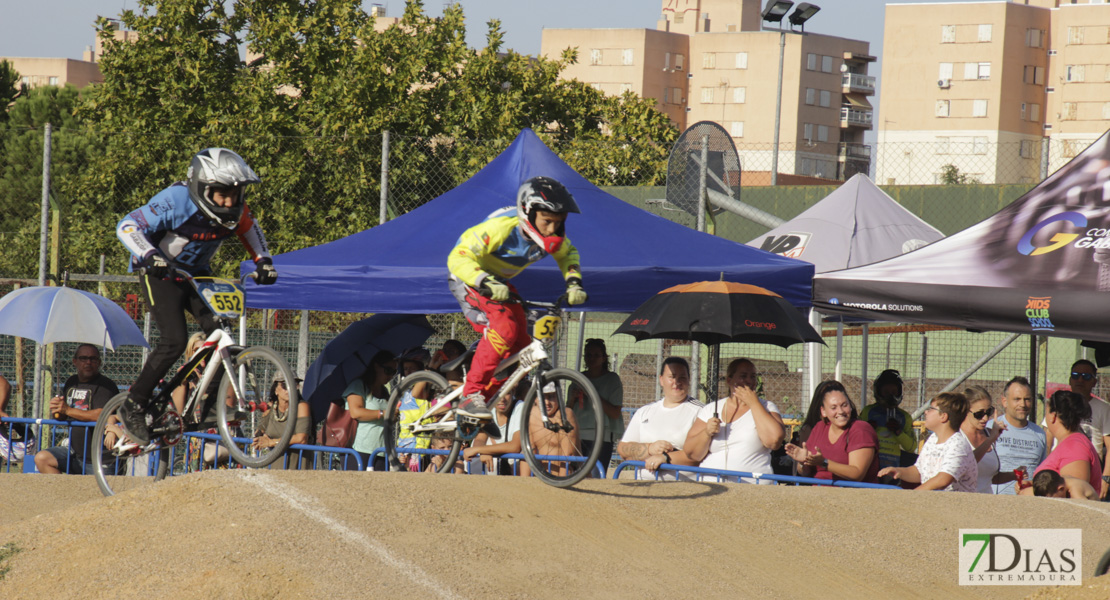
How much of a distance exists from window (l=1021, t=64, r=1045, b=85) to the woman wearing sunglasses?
320 ft

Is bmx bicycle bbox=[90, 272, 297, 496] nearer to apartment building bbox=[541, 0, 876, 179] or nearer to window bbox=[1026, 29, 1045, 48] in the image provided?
apartment building bbox=[541, 0, 876, 179]

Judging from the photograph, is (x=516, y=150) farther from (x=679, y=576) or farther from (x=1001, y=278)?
(x=679, y=576)

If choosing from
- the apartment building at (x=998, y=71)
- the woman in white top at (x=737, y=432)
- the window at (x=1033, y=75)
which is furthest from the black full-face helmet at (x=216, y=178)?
the window at (x=1033, y=75)

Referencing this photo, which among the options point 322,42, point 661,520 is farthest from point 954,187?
point 661,520

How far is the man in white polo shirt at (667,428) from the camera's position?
8.84 m

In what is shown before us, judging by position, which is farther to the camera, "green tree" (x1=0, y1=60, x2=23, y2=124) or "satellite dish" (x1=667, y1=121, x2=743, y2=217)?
"green tree" (x1=0, y1=60, x2=23, y2=124)

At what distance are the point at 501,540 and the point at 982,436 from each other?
511 centimetres

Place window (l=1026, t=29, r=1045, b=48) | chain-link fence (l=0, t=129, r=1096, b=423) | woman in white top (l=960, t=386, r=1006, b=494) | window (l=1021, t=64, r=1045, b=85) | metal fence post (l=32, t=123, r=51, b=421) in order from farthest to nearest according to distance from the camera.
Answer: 1. window (l=1026, t=29, r=1045, b=48)
2. window (l=1021, t=64, r=1045, b=85)
3. chain-link fence (l=0, t=129, r=1096, b=423)
4. metal fence post (l=32, t=123, r=51, b=421)
5. woman in white top (l=960, t=386, r=1006, b=494)

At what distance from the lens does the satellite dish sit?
12.5m

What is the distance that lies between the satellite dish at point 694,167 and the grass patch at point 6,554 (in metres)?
7.88

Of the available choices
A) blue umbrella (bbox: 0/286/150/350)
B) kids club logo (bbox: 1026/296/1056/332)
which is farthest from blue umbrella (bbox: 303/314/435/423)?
kids club logo (bbox: 1026/296/1056/332)

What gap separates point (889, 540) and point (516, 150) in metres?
5.55

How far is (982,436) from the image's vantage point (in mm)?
9656

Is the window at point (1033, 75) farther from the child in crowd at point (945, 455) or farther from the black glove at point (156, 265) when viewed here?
the black glove at point (156, 265)
